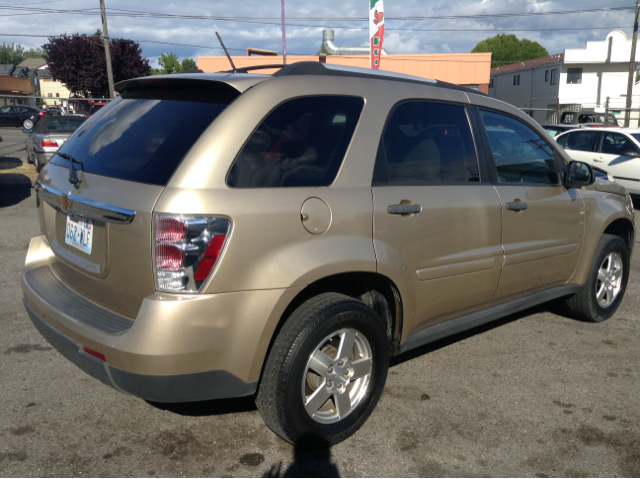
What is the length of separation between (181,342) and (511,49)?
299 feet

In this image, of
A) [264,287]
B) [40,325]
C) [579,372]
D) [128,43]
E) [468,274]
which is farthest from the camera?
[128,43]

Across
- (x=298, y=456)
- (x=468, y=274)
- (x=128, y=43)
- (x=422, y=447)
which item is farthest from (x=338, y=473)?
(x=128, y=43)

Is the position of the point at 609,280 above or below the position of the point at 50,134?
below

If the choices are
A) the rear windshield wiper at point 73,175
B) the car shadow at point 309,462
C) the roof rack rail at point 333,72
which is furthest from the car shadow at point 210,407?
the roof rack rail at point 333,72

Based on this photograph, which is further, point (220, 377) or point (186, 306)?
point (220, 377)

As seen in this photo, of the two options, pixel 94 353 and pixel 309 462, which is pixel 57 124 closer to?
pixel 94 353

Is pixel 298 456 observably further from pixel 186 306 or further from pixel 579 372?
pixel 579 372

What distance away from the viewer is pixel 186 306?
7.64 feet

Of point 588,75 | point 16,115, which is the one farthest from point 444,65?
point 16,115

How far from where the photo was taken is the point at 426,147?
3.30 m

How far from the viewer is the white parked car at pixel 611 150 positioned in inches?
435

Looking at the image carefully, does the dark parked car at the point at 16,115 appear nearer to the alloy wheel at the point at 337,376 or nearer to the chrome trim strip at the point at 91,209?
the chrome trim strip at the point at 91,209

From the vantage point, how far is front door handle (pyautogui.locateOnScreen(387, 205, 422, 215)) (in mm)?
2949

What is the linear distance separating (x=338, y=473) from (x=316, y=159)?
1.52 metres
